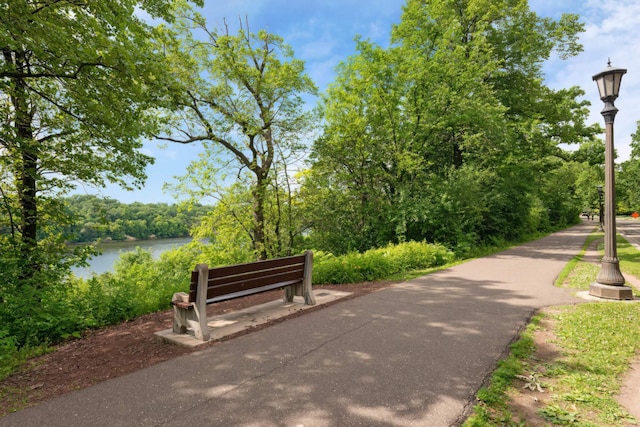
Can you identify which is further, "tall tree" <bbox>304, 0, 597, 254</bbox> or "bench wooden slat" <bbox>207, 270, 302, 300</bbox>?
"tall tree" <bbox>304, 0, 597, 254</bbox>

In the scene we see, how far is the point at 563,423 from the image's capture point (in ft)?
8.10

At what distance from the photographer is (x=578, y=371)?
3.24 meters

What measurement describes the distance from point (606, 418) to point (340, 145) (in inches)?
515

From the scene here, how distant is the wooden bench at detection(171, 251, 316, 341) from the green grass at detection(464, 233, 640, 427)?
322cm

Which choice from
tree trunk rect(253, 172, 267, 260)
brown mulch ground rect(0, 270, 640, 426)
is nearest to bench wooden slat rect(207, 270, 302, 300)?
brown mulch ground rect(0, 270, 640, 426)

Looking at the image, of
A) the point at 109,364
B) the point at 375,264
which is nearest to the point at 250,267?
the point at 109,364

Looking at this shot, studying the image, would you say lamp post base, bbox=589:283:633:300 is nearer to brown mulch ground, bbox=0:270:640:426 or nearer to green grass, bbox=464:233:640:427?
green grass, bbox=464:233:640:427

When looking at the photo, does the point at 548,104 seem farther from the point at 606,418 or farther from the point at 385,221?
the point at 606,418

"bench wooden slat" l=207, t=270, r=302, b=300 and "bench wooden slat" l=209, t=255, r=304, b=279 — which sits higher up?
"bench wooden slat" l=209, t=255, r=304, b=279

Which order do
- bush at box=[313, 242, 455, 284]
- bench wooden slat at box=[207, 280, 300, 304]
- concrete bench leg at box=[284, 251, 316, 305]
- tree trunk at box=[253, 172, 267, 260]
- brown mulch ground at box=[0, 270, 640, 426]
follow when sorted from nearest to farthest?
brown mulch ground at box=[0, 270, 640, 426] → bench wooden slat at box=[207, 280, 300, 304] → concrete bench leg at box=[284, 251, 316, 305] → bush at box=[313, 242, 455, 284] → tree trunk at box=[253, 172, 267, 260]

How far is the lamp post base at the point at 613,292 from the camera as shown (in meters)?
5.88

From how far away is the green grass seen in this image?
8.31 ft

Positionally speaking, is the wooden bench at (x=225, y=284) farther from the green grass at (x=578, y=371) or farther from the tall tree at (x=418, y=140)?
the tall tree at (x=418, y=140)

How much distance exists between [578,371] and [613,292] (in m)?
3.85
